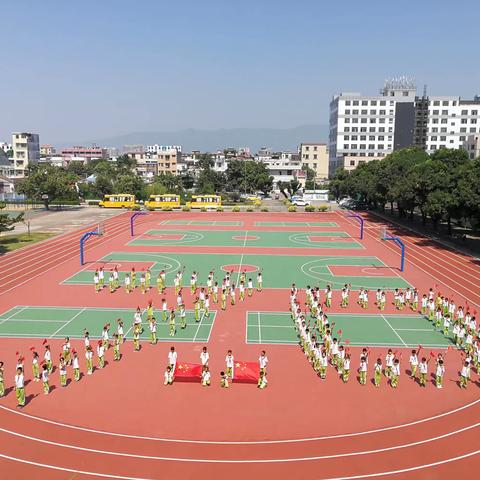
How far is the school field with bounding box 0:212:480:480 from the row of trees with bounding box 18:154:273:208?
3761 cm

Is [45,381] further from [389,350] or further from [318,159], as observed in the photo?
[318,159]

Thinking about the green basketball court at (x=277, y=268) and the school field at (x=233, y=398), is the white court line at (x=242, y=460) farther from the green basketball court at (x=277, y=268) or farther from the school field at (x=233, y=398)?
the green basketball court at (x=277, y=268)

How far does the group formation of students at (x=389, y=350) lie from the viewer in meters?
15.8

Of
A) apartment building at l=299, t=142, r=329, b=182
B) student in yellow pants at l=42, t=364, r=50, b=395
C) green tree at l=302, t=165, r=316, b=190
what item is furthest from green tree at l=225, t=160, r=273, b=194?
student in yellow pants at l=42, t=364, r=50, b=395

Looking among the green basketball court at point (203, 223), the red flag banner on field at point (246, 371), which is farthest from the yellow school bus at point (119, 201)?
the red flag banner on field at point (246, 371)

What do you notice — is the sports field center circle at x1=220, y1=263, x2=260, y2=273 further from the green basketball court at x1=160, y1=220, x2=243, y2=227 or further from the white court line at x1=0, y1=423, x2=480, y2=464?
the green basketball court at x1=160, y1=220, x2=243, y2=227

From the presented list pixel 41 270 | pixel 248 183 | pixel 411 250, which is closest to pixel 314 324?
pixel 41 270

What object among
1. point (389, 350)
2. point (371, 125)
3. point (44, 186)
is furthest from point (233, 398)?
point (371, 125)

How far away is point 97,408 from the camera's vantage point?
14141mm

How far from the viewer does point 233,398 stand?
1484 cm

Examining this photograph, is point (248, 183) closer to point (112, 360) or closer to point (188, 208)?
point (188, 208)

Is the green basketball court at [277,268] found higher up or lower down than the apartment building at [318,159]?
lower down

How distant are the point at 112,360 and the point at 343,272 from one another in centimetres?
1811

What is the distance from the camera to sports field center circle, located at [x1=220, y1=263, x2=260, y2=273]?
31.8m
